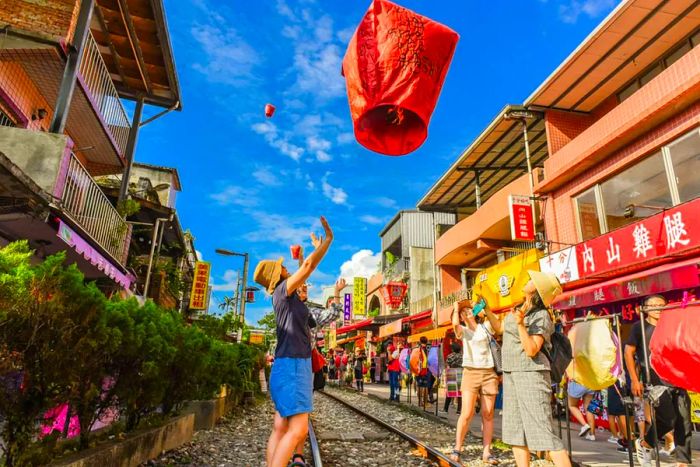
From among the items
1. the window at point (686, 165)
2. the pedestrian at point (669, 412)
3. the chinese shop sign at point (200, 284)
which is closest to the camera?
the pedestrian at point (669, 412)

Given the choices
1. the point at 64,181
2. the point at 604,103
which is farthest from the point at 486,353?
the point at 604,103

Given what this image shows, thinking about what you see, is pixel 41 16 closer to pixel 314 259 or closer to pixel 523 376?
pixel 314 259

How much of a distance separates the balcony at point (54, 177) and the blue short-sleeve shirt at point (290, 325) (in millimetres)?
4376

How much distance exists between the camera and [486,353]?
5.52m

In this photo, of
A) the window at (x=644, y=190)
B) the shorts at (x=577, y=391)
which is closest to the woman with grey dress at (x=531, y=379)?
the shorts at (x=577, y=391)

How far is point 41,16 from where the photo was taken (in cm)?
856

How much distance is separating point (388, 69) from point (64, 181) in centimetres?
733

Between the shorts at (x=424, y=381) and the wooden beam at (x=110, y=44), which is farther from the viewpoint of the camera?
the shorts at (x=424, y=381)

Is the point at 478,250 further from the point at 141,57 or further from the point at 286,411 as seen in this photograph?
the point at 286,411

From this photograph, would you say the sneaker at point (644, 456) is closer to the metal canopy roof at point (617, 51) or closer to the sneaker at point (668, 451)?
the sneaker at point (668, 451)

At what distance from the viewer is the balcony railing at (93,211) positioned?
8281 millimetres

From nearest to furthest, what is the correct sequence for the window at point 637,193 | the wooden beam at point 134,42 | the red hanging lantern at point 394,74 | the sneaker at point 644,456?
the red hanging lantern at point 394,74 < the sneaker at point 644,456 < the window at point 637,193 < the wooden beam at point 134,42

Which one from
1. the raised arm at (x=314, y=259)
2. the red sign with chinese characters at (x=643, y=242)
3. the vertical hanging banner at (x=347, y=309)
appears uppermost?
the vertical hanging banner at (x=347, y=309)

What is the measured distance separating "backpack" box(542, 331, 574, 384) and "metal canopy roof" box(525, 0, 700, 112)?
9.73m
